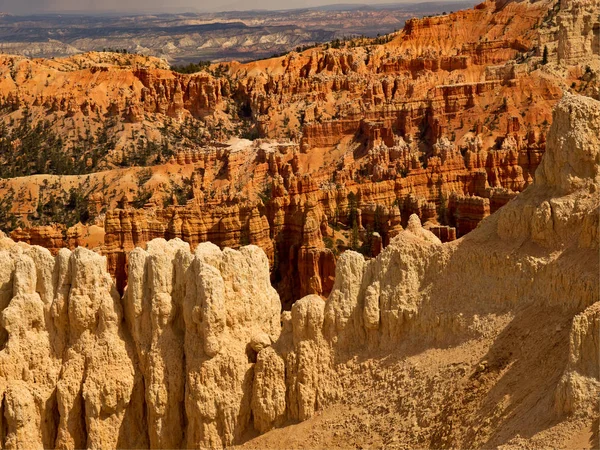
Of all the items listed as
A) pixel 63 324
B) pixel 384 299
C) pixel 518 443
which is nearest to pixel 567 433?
pixel 518 443

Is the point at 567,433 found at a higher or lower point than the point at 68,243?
higher

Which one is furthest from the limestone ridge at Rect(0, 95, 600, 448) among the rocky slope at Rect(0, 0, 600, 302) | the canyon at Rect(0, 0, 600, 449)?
the rocky slope at Rect(0, 0, 600, 302)

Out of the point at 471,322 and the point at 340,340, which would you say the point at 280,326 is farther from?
the point at 471,322

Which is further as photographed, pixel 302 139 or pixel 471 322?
pixel 302 139

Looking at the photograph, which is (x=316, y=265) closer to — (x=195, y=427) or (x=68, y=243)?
(x=68, y=243)

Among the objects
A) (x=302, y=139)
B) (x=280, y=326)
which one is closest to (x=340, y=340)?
(x=280, y=326)
